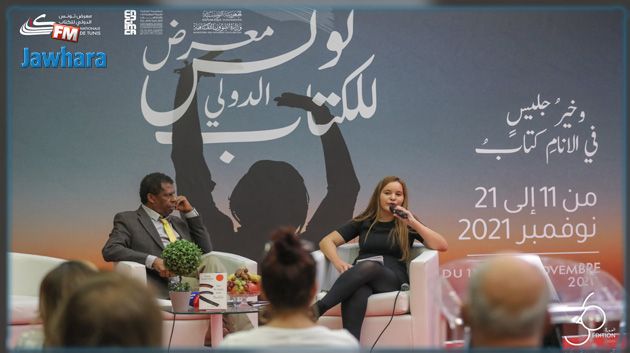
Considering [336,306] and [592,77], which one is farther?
[592,77]

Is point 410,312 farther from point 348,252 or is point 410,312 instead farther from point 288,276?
point 288,276

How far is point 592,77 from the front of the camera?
7020mm

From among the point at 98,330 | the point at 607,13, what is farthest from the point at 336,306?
the point at 98,330

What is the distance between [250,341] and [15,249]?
14.8ft

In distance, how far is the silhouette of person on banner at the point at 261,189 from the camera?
6688 millimetres

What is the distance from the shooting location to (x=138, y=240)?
6195 millimetres

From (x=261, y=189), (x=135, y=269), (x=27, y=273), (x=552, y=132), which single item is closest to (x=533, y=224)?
(x=552, y=132)

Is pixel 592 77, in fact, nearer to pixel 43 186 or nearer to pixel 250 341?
pixel 43 186

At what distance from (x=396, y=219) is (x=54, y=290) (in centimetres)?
353

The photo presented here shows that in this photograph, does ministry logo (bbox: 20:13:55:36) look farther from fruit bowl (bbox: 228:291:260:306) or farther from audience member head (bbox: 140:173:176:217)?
fruit bowl (bbox: 228:291:260:306)

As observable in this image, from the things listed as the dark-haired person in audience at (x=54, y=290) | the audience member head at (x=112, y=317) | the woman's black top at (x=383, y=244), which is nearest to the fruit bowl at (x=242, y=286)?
the woman's black top at (x=383, y=244)

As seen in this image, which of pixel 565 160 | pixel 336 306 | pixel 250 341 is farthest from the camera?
pixel 565 160

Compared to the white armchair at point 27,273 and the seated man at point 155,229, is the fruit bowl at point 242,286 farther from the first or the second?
the white armchair at point 27,273

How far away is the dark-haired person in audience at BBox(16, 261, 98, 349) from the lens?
2674mm
